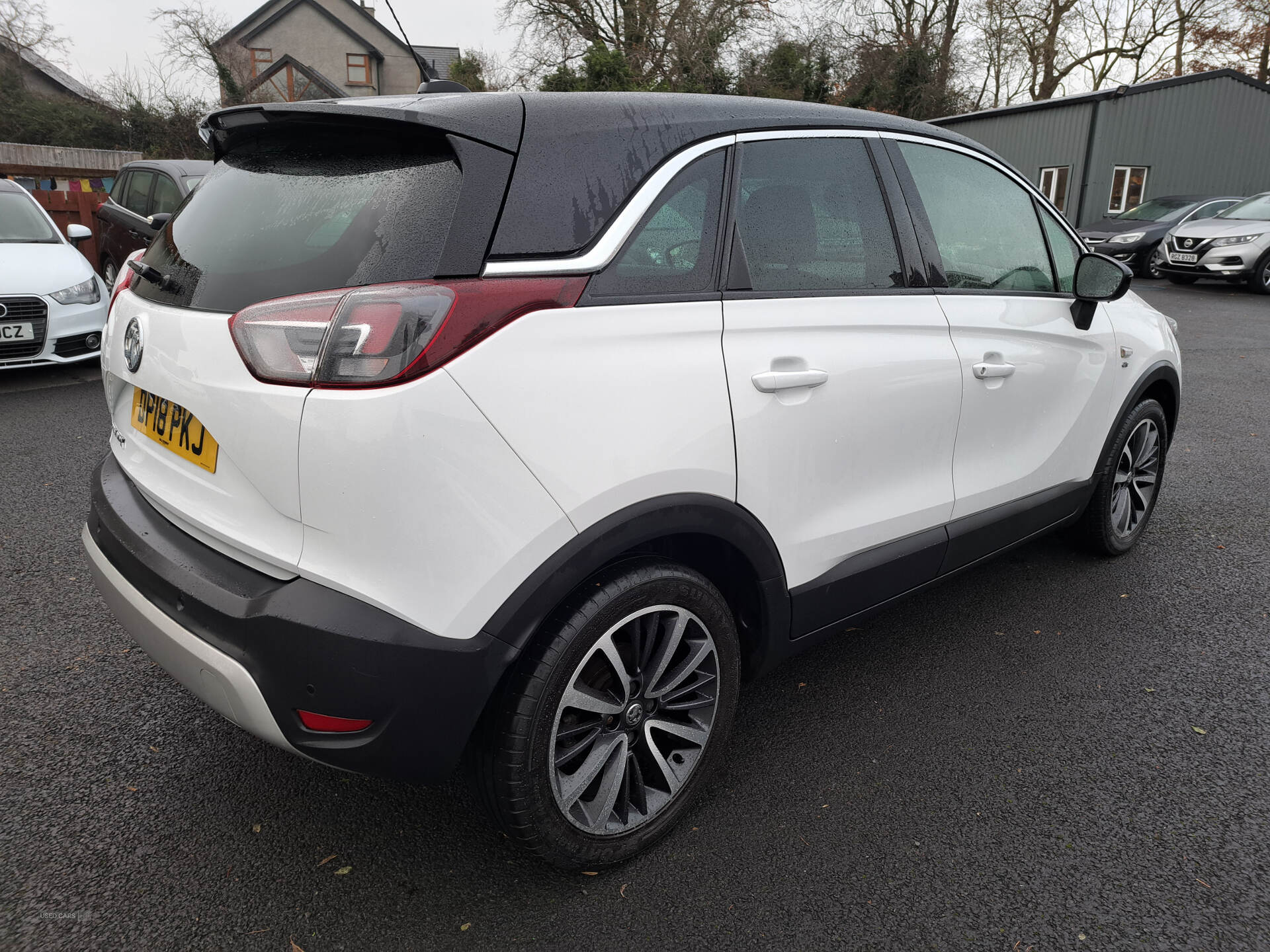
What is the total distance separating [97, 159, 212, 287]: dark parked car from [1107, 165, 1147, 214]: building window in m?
23.0

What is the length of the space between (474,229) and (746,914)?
161 cm

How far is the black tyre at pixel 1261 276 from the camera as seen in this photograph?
1512 cm

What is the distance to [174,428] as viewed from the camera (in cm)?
208

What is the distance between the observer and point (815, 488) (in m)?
2.42

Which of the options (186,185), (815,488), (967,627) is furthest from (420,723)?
(186,185)

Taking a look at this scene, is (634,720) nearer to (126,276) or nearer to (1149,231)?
(126,276)

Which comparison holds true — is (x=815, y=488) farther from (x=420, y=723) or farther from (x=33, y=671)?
(x=33, y=671)

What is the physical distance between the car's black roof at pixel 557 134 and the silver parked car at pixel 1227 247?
16.3 m

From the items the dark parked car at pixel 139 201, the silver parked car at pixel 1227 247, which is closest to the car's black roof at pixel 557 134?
the dark parked car at pixel 139 201

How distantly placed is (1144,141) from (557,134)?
2704cm

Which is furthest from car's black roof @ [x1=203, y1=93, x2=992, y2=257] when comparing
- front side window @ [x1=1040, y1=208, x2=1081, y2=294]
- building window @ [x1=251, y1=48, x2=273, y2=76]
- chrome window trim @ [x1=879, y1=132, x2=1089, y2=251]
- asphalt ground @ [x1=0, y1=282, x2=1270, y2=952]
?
building window @ [x1=251, y1=48, x2=273, y2=76]

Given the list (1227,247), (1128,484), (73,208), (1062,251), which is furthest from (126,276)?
(1227,247)

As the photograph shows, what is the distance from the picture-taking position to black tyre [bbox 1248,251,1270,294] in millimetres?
15125

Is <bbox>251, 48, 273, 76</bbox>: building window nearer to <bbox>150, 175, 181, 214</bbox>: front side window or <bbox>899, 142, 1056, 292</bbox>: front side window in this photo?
<bbox>150, 175, 181, 214</bbox>: front side window
